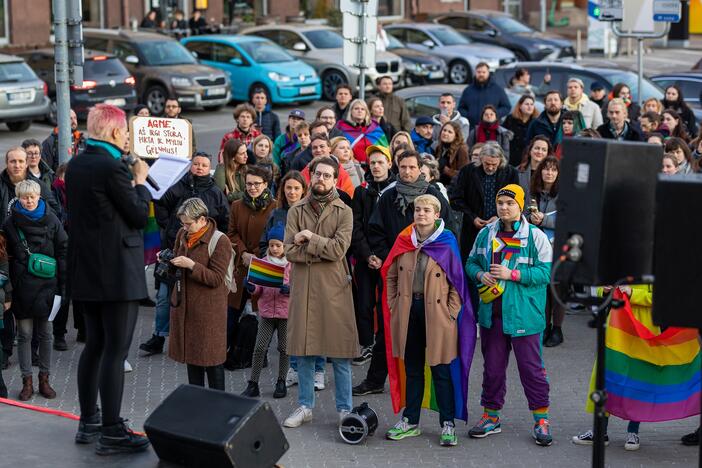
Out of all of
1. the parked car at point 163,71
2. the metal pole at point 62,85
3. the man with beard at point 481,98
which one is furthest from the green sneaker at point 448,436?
the parked car at point 163,71

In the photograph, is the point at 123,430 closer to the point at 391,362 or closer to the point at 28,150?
the point at 391,362

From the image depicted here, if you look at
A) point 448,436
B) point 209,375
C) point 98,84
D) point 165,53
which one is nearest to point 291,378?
point 209,375

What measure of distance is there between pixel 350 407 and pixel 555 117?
7.13 meters

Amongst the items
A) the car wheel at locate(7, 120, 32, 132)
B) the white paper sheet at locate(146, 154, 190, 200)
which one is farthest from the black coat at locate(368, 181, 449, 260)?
the car wheel at locate(7, 120, 32, 132)

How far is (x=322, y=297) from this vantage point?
9359 millimetres

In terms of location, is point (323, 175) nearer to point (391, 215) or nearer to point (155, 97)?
point (391, 215)

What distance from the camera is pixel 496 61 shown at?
33.0 meters

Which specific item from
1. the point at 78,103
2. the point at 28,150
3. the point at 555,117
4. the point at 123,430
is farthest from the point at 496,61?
the point at 123,430

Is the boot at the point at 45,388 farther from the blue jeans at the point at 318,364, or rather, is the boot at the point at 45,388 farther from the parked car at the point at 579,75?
the parked car at the point at 579,75

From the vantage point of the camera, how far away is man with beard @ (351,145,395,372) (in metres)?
10.3

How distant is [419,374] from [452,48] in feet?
83.0

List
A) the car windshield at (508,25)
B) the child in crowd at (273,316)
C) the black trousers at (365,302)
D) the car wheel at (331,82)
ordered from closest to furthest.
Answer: the child in crowd at (273,316) → the black trousers at (365,302) → the car wheel at (331,82) → the car windshield at (508,25)

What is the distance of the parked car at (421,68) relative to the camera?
105 ft

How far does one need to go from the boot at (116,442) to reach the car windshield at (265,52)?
853 inches
